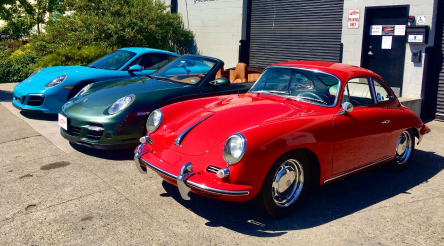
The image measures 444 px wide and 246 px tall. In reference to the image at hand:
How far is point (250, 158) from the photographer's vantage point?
3365mm

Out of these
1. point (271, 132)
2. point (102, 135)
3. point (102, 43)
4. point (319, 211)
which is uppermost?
point (102, 43)

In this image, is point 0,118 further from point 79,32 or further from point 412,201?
point 412,201

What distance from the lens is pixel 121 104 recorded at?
536 centimetres

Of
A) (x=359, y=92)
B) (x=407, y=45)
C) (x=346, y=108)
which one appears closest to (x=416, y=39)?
(x=407, y=45)

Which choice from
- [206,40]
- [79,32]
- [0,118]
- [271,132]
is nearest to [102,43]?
[79,32]

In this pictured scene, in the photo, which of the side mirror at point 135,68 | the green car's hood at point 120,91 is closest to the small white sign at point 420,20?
the green car's hood at point 120,91

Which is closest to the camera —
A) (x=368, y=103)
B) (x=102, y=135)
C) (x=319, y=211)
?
(x=319, y=211)

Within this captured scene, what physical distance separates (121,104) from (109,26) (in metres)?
7.18

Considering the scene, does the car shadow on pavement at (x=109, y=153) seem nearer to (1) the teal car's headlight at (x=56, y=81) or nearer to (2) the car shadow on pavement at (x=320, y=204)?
(2) the car shadow on pavement at (x=320, y=204)

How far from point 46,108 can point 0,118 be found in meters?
1.01

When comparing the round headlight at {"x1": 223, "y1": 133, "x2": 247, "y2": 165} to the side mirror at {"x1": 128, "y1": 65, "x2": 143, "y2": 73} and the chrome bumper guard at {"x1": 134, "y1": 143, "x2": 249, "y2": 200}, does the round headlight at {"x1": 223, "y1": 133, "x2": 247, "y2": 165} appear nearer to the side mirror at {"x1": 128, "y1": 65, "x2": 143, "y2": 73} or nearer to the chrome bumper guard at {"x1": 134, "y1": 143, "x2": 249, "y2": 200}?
the chrome bumper guard at {"x1": 134, "y1": 143, "x2": 249, "y2": 200}

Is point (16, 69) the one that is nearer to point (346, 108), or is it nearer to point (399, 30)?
point (399, 30)

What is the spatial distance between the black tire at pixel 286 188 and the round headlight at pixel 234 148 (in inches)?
13.4

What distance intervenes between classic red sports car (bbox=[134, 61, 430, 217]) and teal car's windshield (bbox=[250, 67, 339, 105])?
11 millimetres
